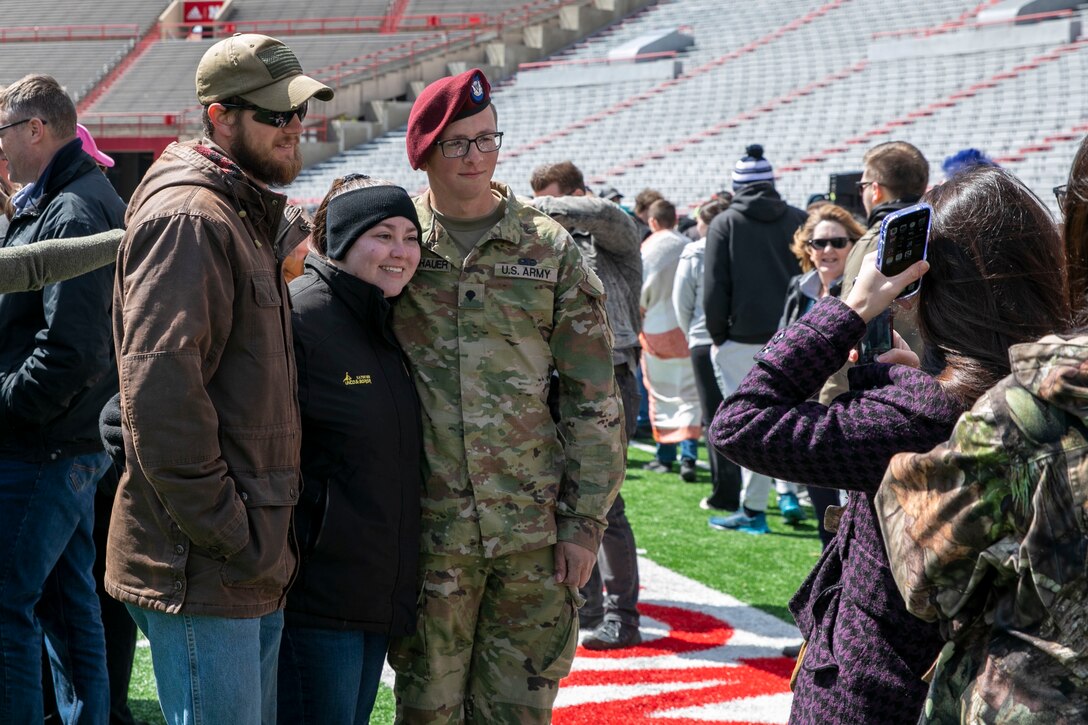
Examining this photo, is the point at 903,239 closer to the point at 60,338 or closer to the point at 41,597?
the point at 60,338

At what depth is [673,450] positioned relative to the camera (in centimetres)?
922

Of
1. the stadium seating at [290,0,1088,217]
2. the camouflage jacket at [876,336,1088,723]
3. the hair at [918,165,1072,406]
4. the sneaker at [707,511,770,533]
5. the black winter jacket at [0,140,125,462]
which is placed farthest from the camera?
the stadium seating at [290,0,1088,217]

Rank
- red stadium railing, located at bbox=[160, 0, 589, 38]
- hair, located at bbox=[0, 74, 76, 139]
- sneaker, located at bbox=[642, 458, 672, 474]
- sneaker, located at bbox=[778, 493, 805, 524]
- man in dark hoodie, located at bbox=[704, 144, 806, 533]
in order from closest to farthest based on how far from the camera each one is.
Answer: hair, located at bbox=[0, 74, 76, 139], man in dark hoodie, located at bbox=[704, 144, 806, 533], sneaker, located at bbox=[778, 493, 805, 524], sneaker, located at bbox=[642, 458, 672, 474], red stadium railing, located at bbox=[160, 0, 589, 38]

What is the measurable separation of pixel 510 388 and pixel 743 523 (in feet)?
15.0

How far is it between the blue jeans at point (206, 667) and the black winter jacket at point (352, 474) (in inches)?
11.2

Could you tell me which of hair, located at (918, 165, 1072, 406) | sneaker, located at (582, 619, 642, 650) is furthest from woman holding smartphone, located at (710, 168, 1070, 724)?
sneaker, located at (582, 619, 642, 650)

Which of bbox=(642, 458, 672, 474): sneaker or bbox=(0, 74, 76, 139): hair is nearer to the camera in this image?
bbox=(0, 74, 76, 139): hair

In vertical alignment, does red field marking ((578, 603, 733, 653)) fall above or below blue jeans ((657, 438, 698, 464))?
above

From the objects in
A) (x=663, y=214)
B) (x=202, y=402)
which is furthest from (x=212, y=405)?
(x=663, y=214)

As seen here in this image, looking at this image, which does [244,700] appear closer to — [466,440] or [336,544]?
[336,544]

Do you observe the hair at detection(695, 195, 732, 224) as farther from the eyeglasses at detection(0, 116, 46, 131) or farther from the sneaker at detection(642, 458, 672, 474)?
the eyeglasses at detection(0, 116, 46, 131)

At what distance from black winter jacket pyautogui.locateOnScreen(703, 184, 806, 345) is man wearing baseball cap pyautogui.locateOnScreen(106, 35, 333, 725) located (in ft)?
15.4

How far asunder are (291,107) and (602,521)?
121 cm

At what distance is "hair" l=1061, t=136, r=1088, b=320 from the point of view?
154 centimetres
